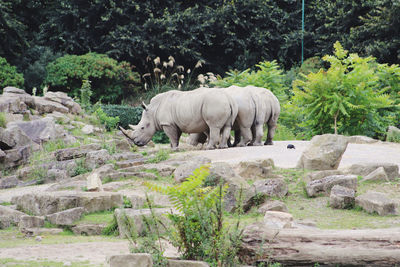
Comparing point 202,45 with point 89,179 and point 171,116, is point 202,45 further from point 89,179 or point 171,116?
point 89,179

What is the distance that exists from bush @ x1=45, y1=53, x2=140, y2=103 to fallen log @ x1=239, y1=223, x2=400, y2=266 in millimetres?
21682

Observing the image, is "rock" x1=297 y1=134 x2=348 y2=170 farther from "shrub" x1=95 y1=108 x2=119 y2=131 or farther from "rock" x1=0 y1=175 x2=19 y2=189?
"shrub" x1=95 y1=108 x2=119 y2=131

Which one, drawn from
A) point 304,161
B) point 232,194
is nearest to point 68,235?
point 232,194

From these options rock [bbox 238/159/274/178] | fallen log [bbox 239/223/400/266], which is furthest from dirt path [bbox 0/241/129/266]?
rock [bbox 238/159/274/178]

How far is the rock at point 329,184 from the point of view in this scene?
31.6 feet

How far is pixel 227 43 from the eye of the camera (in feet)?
109

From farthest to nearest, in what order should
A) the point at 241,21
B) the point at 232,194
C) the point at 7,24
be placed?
1. the point at 241,21
2. the point at 7,24
3. the point at 232,194

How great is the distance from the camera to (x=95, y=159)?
13.3 m

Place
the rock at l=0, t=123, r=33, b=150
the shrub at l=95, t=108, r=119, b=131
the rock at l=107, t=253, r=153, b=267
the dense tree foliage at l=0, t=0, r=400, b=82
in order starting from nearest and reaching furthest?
the rock at l=107, t=253, r=153, b=267 → the rock at l=0, t=123, r=33, b=150 → the shrub at l=95, t=108, r=119, b=131 → the dense tree foliage at l=0, t=0, r=400, b=82

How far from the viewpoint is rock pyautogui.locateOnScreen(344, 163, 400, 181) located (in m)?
10.6

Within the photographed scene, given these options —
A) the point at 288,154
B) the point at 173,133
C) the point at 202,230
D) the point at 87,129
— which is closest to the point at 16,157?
the point at 87,129

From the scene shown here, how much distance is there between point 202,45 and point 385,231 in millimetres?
28826

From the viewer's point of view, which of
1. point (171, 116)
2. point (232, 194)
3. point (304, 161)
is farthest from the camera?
point (171, 116)

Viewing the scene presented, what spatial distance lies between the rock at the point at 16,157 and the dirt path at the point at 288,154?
422cm
